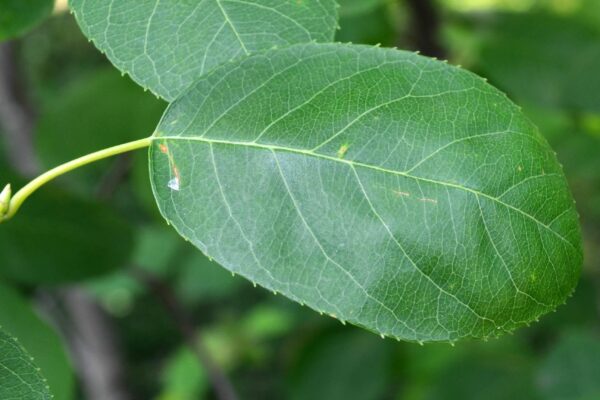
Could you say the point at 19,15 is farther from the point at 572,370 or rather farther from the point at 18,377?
the point at 572,370

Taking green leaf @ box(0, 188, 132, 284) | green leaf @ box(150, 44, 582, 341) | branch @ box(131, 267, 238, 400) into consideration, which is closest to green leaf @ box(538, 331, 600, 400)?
branch @ box(131, 267, 238, 400)

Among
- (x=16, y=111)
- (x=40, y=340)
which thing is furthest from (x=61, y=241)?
(x=16, y=111)

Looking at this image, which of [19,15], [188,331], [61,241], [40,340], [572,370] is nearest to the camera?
[19,15]

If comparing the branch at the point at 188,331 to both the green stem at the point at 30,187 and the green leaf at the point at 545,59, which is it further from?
the green stem at the point at 30,187

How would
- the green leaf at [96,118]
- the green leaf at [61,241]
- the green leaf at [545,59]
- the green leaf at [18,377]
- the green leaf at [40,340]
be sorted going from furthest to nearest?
the green leaf at [96,118] → the green leaf at [545,59] → the green leaf at [61,241] → the green leaf at [40,340] → the green leaf at [18,377]

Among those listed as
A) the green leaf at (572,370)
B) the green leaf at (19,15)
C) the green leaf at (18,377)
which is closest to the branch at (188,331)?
the green leaf at (572,370)
